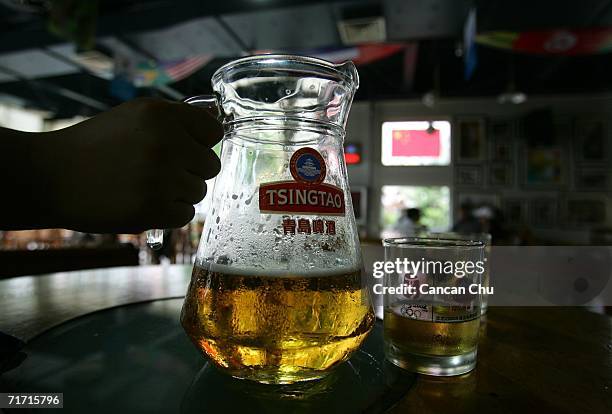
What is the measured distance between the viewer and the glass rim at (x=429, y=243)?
0.48 meters

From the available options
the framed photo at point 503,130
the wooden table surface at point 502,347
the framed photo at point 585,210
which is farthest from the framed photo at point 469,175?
the wooden table surface at point 502,347

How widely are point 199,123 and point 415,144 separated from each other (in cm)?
614

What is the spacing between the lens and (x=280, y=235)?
0.42 meters

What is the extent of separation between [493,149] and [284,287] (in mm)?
6301

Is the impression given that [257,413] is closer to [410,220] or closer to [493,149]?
[410,220]

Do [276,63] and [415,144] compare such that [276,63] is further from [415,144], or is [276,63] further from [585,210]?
[585,210]

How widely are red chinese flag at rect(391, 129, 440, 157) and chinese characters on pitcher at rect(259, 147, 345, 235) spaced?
603cm

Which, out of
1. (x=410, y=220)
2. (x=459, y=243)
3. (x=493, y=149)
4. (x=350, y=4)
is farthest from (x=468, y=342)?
(x=493, y=149)

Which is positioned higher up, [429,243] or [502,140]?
[502,140]

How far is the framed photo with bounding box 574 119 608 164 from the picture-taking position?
5824 mm

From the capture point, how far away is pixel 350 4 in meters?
3.32

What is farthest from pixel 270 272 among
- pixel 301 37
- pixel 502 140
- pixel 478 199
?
pixel 502 140

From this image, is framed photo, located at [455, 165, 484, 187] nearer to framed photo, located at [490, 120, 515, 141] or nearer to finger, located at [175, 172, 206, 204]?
framed photo, located at [490, 120, 515, 141]

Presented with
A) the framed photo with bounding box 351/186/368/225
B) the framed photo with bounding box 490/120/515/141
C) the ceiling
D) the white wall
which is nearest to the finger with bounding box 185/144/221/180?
the ceiling
